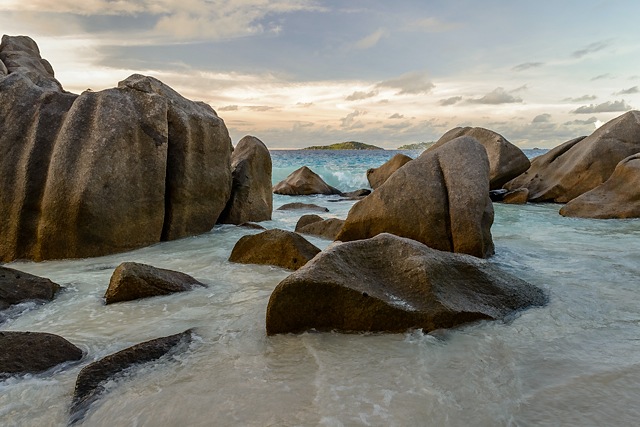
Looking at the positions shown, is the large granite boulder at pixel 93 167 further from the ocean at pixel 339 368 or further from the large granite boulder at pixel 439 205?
the large granite boulder at pixel 439 205

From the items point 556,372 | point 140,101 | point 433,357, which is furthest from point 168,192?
point 556,372

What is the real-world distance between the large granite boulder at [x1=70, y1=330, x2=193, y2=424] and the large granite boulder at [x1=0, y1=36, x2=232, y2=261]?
4.11 meters

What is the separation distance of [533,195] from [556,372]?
1444 centimetres

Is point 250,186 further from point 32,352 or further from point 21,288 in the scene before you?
point 32,352

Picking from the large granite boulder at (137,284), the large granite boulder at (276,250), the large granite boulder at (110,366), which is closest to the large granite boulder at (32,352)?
the large granite boulder at (110,366)

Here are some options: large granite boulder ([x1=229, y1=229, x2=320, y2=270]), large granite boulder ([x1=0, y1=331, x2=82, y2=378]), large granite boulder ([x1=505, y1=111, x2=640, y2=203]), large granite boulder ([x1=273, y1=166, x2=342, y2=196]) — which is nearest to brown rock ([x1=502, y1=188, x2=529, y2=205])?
large granite boulder ([x1=505, y1=111, x2=640, y2=203])

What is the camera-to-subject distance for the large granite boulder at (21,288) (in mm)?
4398

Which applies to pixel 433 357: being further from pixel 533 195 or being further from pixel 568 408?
pixel 533 195

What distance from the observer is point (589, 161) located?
1422cm

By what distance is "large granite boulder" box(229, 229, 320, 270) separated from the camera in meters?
5.93

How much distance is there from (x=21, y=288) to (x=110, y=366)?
89.2 inches

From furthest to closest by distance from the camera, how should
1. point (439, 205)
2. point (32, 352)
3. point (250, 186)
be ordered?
point (250, 186) → point (439, 205) → point (32, 352)

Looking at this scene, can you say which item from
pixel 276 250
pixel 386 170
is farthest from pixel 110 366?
pixel 386 170

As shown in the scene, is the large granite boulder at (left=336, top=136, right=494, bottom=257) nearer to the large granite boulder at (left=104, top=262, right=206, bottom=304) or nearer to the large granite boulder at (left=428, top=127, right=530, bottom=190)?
the large granite boulder at (left=104, top=262, right=206, bottom=304)
